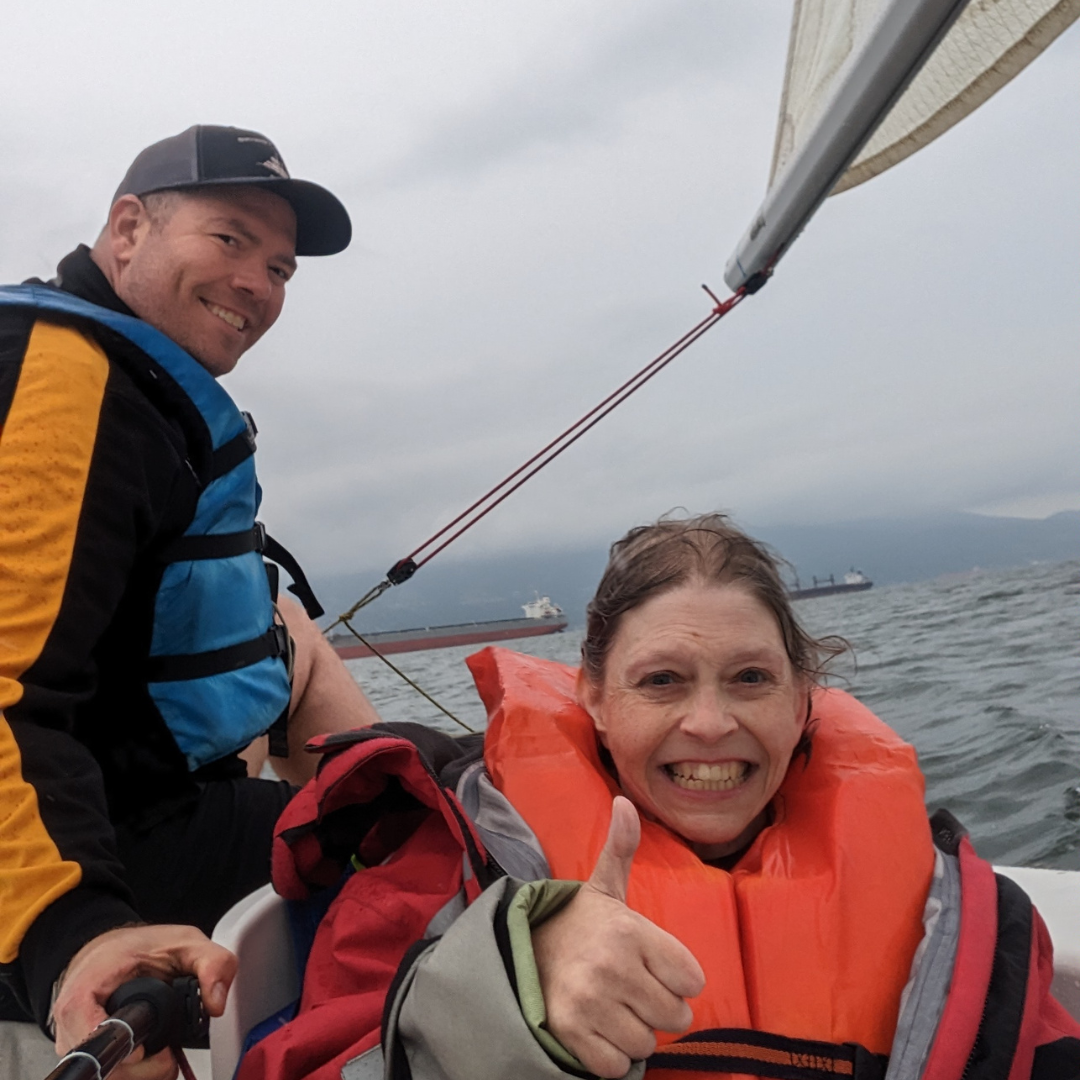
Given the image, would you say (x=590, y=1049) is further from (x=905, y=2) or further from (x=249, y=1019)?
(x=905, y=2)

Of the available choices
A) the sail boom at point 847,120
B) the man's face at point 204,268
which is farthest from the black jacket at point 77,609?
the sail boom at point 847,120

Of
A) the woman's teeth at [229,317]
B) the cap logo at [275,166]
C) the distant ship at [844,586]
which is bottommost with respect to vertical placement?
the distant ship at [844,586]

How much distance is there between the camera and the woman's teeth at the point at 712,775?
150cm

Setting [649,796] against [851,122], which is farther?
[851,122]

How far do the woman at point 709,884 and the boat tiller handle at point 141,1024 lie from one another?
0.32 metres

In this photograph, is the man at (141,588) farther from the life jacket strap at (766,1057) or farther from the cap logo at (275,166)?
the life jacket strap at (766,1057)

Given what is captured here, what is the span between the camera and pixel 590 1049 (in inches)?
33.5

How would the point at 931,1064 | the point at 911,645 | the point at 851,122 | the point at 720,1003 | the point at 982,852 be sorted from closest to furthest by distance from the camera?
the point at 931,1064 → the point at 720,1003 → the point at 851,122 → the point at 982,852 → the point at 911,645

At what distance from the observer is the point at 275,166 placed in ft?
7.54

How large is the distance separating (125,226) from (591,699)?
1.82 m

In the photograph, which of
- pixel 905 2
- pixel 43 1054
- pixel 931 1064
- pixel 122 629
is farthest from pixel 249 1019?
pixel 905 2

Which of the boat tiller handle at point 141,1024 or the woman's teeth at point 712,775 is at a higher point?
the boat tiller handle at point 141,1024

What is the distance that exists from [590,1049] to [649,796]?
28.7 inches

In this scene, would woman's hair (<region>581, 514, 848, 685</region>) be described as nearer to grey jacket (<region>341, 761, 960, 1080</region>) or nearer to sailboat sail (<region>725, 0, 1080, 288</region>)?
grey jacket (<region>341, 761, 960, 1080</region>)
